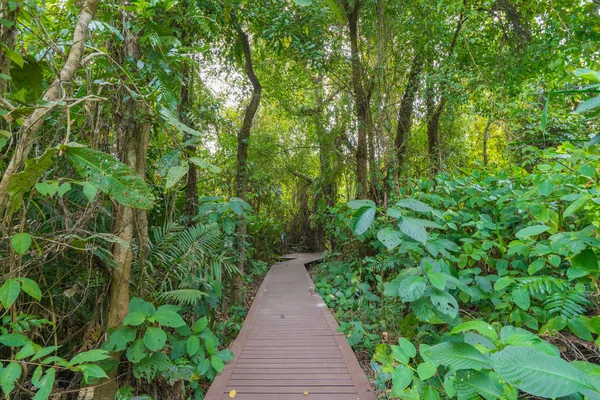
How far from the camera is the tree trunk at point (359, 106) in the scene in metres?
5.25

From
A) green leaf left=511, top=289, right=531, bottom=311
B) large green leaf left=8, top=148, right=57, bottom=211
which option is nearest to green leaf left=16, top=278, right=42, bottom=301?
large green leaf left=8, top=148, right=57, bottom=211

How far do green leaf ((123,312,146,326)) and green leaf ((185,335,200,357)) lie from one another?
1.83 ft

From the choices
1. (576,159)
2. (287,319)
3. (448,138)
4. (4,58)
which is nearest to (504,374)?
(576,159)

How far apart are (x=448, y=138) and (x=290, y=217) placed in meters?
7.41

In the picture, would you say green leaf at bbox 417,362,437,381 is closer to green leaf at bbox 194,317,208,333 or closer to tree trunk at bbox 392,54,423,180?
green leaf at bbox 194,317,208,333

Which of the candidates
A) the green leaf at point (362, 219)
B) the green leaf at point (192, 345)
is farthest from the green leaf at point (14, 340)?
the green leaf at point (362, 219)

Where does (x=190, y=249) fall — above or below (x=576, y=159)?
below

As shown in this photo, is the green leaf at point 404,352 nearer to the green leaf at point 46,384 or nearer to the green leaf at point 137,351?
the green leaf at point 46,384

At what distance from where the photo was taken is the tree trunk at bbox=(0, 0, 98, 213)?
0.92m

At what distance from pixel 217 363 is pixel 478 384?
2.11 m

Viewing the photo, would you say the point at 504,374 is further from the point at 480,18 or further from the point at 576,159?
the point at 480,18

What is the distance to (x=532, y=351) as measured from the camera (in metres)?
0.71

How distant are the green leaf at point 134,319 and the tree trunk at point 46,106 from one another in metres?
1.15

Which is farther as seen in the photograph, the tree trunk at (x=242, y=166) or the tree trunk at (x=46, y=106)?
the tree trunk at (x=242, y=166)
